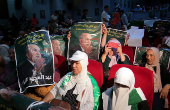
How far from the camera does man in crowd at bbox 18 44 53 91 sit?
241 centimetres

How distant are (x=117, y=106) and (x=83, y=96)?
0.45m

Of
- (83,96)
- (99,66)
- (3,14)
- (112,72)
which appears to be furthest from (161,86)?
(3,14)

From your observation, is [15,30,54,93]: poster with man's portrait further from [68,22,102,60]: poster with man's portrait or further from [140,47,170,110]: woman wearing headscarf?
[140,47,170,110]: woman wearing headscarf

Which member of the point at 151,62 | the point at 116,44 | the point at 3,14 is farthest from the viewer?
the point at 3,14

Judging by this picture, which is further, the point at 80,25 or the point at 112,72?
the point at 80,25

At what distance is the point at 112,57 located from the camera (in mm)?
3195

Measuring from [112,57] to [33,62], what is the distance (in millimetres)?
1534

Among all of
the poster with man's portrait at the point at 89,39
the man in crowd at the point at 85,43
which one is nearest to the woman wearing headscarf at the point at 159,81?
the poster with man's portrait at the point at 89,39

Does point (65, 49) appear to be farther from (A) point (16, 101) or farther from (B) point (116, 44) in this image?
(A) point (16, 101)

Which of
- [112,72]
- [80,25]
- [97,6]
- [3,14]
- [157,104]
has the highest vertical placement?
[97,6]

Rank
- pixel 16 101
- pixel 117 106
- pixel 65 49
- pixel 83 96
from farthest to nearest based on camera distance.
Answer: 1. pixel 65 49
2. pixel 83 96
3. pixel 117 106
4. pixel 16 101

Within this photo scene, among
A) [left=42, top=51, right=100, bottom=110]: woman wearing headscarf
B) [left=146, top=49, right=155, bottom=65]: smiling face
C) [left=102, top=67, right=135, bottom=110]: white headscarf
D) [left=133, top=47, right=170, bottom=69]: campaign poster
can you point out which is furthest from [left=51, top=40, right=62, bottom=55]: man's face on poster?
[left=102, top=67, right=135, bottom=110]: white headscarf

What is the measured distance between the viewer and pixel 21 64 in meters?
2.44

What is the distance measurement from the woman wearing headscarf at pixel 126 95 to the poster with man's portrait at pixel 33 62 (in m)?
1.04
